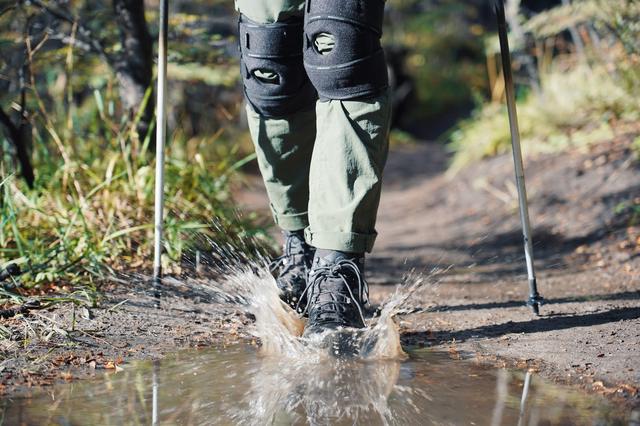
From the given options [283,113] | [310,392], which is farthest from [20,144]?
[310,392]

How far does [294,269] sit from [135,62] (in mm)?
1810

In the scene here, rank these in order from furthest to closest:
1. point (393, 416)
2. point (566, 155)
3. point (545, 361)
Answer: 1. point (566, 155)
2. point (545, 361)
3. point (393, 416)

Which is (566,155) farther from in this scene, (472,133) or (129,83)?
(129,83)

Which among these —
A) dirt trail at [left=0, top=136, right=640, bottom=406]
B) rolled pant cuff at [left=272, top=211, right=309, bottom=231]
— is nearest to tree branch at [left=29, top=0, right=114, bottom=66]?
dirt trail at [left=0, top=136, right=640, bottom=406]

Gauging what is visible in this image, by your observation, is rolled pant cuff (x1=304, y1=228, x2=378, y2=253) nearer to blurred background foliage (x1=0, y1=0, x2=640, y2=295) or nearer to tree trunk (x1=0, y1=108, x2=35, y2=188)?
blurred background foliage (x1=0, y1=0, x2=640, y2=295)

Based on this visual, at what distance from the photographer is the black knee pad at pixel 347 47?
2.31m

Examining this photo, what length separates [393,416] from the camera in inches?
70.1

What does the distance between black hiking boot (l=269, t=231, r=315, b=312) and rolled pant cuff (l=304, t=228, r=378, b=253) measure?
0.30 m

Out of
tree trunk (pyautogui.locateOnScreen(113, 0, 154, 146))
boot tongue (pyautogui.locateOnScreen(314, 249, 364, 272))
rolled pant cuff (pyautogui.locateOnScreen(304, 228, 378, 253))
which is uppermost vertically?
tree trunk (pyautogui.locateOnScreen(113, 0, 154, 146))

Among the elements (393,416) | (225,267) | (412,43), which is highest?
(412,43)

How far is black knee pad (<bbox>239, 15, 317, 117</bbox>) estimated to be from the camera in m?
2.59

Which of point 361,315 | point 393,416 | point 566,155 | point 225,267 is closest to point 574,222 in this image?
point 566,155

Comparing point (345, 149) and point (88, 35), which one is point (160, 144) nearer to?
point (345, 149)

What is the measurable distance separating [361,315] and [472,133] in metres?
5.99
